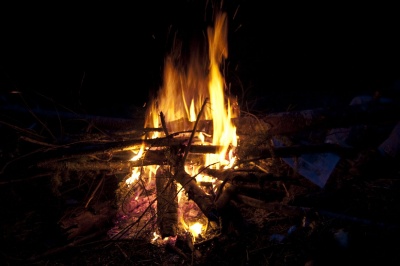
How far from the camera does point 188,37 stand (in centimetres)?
666

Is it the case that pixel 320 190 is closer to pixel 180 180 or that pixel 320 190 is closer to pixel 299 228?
pixel 299 228

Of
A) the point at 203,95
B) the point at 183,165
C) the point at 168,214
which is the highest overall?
the point at 203,95

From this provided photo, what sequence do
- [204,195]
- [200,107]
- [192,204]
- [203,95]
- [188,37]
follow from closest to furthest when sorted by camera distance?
1. [204,195]
2. [192,204]
3. [200,107]
4. [203,95]
5. [188,37]

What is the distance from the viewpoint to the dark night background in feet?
20.8

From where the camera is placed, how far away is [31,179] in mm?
2850

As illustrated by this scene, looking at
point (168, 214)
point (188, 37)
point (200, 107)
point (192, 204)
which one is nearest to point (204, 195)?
point (168, 214)

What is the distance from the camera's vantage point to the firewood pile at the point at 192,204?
7.89ft

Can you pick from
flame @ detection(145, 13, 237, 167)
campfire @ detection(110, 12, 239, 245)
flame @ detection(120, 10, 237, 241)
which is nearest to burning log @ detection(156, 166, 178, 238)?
campfire @ detection(110, 12, 239, 245)

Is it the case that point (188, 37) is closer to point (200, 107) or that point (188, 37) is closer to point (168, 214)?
point (200, 107)

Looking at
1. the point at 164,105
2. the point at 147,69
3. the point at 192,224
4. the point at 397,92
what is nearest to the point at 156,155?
the point at 192,224

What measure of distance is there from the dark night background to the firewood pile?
333 cm

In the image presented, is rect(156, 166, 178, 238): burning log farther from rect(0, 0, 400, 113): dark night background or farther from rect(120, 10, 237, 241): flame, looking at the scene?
rect(0, 0, 400, 113): dark night background

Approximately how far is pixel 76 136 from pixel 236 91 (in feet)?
14.9

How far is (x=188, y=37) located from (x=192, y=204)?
15.3ft
